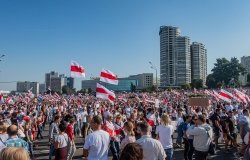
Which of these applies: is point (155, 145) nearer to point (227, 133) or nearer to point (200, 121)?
point (200, 121)

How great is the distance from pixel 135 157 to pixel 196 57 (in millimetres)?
186358

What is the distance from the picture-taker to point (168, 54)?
169 metres

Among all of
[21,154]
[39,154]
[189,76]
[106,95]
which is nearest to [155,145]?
[21,154]

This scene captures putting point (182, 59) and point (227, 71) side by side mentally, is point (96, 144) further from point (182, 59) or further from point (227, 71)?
point (182, 59)

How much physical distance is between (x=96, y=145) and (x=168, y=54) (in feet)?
542

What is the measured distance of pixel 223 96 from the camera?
2298 centimetres

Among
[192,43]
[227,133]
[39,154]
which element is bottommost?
[39,154]

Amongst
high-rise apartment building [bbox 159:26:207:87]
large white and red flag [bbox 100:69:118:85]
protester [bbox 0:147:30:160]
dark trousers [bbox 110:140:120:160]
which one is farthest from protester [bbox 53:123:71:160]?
high-rise apartment building [bbox 159:26:207:87]

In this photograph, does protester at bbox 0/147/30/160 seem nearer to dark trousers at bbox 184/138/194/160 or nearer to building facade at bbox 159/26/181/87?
dark trousers at bbox 184/138/194/160

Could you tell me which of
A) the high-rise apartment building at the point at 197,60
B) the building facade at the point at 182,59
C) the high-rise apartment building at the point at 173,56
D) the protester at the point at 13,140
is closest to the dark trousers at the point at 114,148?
the protester at the point at 13,140

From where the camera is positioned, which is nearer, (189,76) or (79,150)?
(79,150)

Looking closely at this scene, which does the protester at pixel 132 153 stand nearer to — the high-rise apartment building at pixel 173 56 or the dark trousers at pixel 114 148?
the dark trousers at pixel 114 148

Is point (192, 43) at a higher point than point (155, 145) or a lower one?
higher

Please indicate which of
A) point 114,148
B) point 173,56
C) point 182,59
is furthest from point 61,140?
point 182,59
